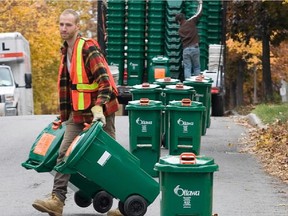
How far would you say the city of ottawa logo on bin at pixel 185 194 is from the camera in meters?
7.78

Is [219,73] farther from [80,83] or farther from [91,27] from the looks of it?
[91,27]

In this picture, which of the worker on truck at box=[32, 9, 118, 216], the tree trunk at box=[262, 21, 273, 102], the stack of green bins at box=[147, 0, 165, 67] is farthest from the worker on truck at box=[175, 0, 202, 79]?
the worker on truck at box=[32, 9, 118, 216]

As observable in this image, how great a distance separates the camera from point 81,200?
32.0 feet

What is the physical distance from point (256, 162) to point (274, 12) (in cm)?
1463

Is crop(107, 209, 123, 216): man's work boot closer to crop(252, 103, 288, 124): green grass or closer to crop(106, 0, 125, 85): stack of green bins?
crop(252, 103, 288, 124): green grass

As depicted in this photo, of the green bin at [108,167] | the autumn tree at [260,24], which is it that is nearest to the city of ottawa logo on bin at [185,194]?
the green bin at [108,167]

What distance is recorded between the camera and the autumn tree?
29.6 m

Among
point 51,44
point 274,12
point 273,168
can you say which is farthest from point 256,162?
point 51,44

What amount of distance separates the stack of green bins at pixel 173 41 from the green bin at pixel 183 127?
39.2 feet

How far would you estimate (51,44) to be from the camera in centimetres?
5716

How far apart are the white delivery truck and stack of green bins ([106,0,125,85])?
18.0ft

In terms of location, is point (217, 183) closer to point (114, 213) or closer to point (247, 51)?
point (114, 213)

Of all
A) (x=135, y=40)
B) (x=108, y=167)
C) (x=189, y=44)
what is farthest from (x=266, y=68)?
(x=108, y=167)

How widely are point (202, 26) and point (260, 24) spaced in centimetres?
673
